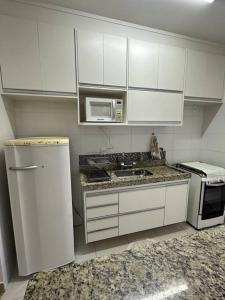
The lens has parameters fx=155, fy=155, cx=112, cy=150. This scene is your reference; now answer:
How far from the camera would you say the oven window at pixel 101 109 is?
1.71m

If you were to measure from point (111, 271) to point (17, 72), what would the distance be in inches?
66.1

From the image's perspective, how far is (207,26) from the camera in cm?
187

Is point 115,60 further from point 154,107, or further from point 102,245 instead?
point 102,245

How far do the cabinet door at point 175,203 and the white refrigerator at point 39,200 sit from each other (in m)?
1.20

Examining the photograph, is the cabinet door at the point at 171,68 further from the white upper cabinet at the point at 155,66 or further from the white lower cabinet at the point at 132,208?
the white lower cabinet at the point at 132,208

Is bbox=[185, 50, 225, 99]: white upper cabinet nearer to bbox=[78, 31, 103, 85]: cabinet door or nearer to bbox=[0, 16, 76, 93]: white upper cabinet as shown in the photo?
bbox=[78, 31, 103, 85]: cabinet door

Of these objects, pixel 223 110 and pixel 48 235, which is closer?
pixel 48 235

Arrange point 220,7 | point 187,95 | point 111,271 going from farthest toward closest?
point 187,95, point 220,7, point 111,271

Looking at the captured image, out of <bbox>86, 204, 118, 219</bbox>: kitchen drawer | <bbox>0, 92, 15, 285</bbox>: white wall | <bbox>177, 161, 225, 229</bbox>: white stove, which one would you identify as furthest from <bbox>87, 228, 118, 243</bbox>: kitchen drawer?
<bbox>177, 161, 225, 229</bbox>: white stove

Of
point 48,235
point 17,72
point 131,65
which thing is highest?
point 131,65

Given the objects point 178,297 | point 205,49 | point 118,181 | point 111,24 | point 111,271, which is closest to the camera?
point 178,297

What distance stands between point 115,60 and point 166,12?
0.74 m

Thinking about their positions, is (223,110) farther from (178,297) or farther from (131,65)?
(178,297)

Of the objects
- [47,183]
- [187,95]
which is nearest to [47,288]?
[47,183]
